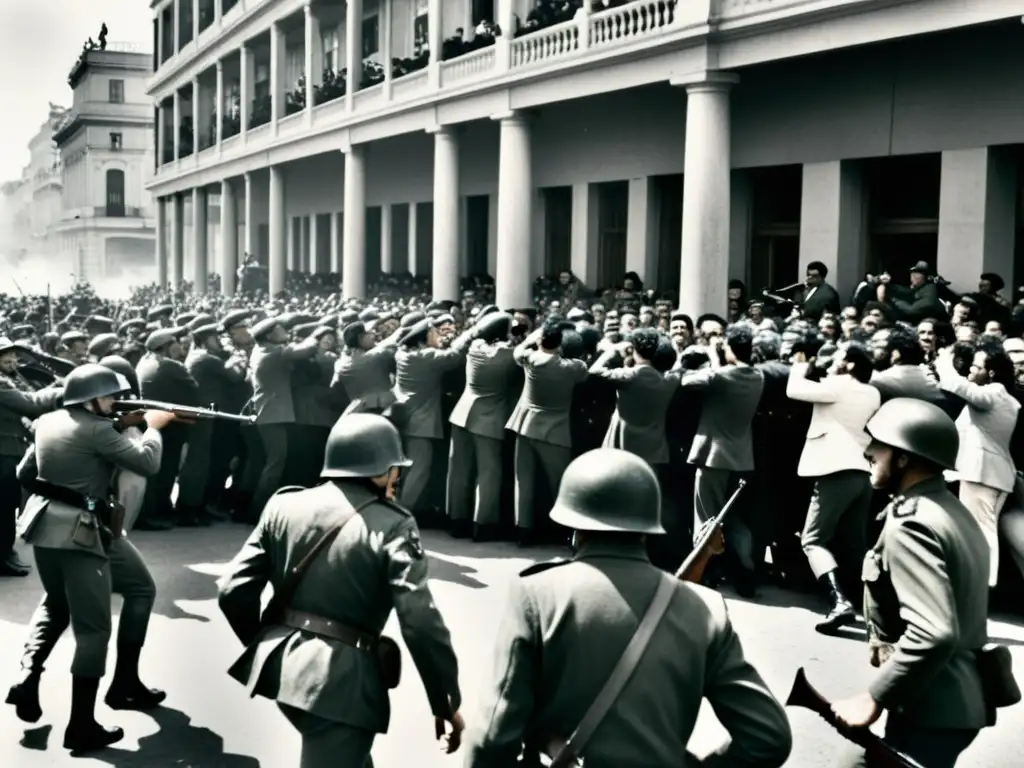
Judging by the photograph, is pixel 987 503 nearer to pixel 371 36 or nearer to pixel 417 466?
pixel 417 466

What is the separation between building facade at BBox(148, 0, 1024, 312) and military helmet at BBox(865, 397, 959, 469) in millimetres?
9523

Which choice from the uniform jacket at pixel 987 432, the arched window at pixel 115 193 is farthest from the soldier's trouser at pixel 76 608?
the arched window at pixel 115 193

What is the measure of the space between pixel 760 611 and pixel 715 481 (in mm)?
987

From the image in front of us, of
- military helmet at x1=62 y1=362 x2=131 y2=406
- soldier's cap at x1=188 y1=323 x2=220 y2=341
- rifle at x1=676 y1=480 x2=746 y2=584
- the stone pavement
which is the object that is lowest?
the stone pavement

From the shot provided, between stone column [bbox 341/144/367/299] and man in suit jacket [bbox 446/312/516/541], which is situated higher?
stone column [bbox 341/144/367/299]

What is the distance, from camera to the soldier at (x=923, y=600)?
3.93m

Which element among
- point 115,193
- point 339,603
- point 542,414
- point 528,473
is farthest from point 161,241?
point 339,603

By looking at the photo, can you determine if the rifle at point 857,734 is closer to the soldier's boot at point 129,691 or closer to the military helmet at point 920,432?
the military helmet at point 920,432

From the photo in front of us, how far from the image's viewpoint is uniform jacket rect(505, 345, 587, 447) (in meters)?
10.3

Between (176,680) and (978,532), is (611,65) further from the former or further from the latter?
(978,532)

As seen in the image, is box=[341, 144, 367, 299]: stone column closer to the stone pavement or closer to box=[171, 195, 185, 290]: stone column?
the stone pavement

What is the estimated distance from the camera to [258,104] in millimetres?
38125

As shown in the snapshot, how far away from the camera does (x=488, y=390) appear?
11.0 metres

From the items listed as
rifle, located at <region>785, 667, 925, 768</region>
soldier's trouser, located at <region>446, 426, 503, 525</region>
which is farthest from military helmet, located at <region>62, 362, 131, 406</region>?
soldier's trouser, located at <region>446, 426, 503, 525</region>
